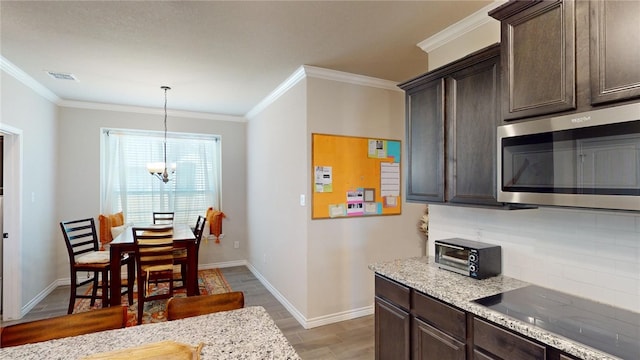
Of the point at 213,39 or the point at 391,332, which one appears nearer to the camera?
the point at 391,332

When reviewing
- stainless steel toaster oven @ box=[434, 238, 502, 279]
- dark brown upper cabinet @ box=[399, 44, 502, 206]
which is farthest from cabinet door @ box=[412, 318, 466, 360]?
dark brown upper cabinet @ box=[399, 44, 502, 206]

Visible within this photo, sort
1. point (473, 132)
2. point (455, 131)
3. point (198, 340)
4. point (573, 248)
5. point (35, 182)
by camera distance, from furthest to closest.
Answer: point (35, 182)
point (455, 131)
point (473, 132)
point (573, 248)
point (198, 340)

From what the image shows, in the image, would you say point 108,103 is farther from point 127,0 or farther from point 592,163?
point 592,163

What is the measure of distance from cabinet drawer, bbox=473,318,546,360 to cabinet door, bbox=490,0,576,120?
104cm

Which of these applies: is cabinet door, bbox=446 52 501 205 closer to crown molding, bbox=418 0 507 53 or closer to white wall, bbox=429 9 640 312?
white wall, bbox=429 9 640 312

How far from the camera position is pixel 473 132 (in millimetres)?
1945

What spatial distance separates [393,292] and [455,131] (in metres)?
1.15

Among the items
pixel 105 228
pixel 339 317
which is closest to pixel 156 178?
pixel 105 228

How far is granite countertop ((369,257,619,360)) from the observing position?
1197 millimetres

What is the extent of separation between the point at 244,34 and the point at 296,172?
4.95ft

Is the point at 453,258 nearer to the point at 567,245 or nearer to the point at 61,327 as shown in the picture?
the point at 567,245

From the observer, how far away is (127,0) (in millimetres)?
2107

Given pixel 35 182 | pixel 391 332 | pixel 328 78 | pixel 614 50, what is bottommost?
pixel 391 332

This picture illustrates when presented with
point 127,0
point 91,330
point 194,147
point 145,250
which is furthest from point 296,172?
point 194,147
